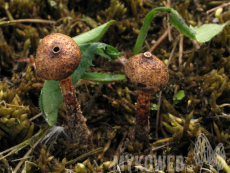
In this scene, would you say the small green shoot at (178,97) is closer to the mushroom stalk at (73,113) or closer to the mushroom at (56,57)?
the mushroom stalk at (73,113)

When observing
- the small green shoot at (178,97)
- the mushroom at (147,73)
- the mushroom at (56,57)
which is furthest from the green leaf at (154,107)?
the mushroom at (56,57)

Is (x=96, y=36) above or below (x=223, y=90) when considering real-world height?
above

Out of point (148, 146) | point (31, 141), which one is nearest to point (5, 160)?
point (31, 141)

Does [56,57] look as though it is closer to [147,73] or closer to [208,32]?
[147,73]

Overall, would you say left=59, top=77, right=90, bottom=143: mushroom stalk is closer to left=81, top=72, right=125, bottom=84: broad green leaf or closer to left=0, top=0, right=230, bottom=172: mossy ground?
left=0, top=0, right=230, bottom=172: mossy ground

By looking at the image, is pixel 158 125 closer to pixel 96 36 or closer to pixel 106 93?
pixel 106 93

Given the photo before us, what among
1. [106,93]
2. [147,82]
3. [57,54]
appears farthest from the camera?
[106,93]

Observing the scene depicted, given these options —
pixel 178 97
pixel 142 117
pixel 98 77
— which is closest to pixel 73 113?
pixel 98 77

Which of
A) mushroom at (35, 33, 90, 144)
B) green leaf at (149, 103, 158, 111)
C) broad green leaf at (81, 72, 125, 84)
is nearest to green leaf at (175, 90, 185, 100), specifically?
green leaf at (149, 103, 158, 111)
